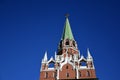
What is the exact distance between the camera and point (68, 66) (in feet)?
147

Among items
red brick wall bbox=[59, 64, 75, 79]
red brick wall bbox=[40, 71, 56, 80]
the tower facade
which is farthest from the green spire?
red brick wall bbox=[40, 71, 56, 80]

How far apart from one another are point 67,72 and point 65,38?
11794 millimetres

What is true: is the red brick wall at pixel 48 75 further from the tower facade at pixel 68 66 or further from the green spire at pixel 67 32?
the green spire at pixel 67 32

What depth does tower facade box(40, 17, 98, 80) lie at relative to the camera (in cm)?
4284

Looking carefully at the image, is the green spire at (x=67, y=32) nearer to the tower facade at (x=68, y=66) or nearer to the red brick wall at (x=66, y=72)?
the tower facade at (x=68, y=66)

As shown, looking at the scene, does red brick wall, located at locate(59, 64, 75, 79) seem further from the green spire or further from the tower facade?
the green spire

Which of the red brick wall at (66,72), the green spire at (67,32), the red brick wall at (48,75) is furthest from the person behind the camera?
the green spire at (67,32)

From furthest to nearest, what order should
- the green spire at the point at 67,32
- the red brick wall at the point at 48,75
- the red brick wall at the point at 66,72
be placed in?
the green spire at the point at 67,32, the red brick wall at the point at 48,75, the red brick wall at the point at 66,72

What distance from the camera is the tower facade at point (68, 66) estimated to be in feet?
141

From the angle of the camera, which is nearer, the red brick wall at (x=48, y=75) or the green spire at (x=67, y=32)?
the red brick wall at (x=48, y=75)

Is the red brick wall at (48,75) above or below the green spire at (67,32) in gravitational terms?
below

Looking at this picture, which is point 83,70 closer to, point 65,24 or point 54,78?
point 54,78

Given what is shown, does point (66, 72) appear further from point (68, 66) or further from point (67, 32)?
point (67, 32)

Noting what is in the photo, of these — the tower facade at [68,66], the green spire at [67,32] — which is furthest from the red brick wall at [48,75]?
the green spire at [67,32]
